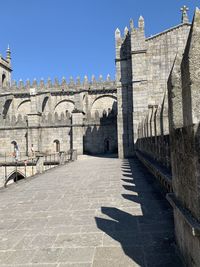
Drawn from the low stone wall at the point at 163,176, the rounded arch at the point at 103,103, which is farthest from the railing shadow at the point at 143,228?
the rounded arch at the point at 103,103

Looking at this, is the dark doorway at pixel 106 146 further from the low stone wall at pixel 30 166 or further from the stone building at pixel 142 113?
the low stone wall at pixel 30 166

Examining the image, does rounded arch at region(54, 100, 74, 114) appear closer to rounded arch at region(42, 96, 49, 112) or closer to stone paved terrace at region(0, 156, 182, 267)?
rounded arch at region(42, 96, 49, 112)

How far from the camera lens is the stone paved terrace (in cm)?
351

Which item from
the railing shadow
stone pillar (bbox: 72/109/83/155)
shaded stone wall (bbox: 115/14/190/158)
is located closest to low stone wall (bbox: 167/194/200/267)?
the railing shadow

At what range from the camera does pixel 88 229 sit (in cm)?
466

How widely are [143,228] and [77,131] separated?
72.9 ft

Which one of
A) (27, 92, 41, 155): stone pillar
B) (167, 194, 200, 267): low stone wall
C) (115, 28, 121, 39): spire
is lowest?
(167, 194, 200, 267): low stone wall

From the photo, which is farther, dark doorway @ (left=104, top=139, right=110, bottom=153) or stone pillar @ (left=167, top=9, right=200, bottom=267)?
dark doorway @ (left=104, top=139, right=110, bottom=153)

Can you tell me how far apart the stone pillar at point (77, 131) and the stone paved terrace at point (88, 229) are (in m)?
18.0

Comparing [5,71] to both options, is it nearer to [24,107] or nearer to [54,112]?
[24,107]

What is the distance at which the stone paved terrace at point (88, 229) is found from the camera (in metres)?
3.51

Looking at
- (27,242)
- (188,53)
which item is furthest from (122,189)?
(188,53)

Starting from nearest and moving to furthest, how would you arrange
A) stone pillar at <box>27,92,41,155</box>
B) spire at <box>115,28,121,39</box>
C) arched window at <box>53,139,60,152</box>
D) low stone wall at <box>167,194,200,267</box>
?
low stone wall at <box>167,194,200,267</box>, spire at <box>115,28,121,39</box>, stone pillar at <box>27,92,41,155</box>, arched window at <box>53,139,60,152</box>

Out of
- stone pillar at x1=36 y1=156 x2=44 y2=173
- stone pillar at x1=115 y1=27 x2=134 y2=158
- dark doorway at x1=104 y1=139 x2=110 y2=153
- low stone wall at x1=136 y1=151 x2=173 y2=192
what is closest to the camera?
low stone wall at x1=136 y1=151 x2=173 y2=192
